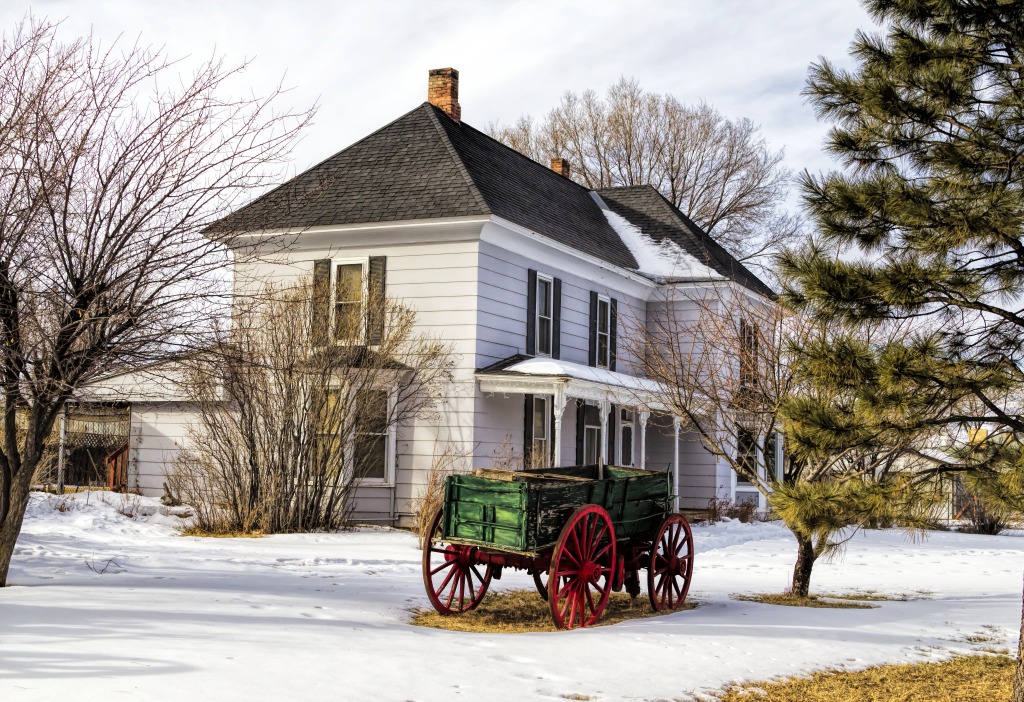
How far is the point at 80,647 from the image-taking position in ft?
21.4

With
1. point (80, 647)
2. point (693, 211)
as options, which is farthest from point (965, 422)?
point (693, 211)

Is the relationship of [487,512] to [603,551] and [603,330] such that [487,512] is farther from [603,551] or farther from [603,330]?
[603,330]

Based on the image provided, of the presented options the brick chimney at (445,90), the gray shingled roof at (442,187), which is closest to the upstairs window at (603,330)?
the gray shingled roof at (442,187)

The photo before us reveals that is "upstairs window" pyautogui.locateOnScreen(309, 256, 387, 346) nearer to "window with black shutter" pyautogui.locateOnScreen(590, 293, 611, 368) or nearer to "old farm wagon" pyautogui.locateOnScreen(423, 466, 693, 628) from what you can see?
"window with black shutter" pyautogui.locateOnScreen(590, 293, 611, 368)

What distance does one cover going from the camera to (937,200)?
7.80 meters

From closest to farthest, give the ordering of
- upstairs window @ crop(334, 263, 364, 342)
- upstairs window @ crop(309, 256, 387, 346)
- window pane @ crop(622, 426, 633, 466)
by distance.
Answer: upstairs window @ crop(309, 256, 387, 346) < upstairs window @ crop(334, 263, 364, 342) < window pane @ crop(622, 426, 633, 466)

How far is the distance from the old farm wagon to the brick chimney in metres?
13.3

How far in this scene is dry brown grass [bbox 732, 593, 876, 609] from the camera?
37.7 ft

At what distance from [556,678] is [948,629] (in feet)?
17.4

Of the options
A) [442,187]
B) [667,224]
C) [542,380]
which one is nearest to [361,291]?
[442,187]

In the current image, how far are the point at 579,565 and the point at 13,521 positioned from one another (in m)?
4.92

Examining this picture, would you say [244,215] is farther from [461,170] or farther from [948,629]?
[461,170]

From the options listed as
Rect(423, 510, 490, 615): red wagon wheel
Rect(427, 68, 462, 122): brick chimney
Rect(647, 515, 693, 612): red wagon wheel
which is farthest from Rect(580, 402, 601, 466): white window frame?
Rect(423, 510, 490, 615): red wagon wheel

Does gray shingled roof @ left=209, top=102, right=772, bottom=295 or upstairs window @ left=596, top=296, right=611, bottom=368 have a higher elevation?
gray shingled roof @ left=209, top=102, right=772, bottom=295
